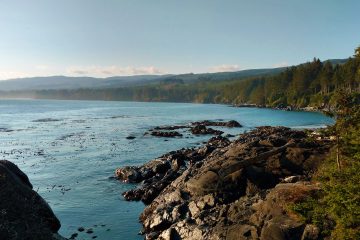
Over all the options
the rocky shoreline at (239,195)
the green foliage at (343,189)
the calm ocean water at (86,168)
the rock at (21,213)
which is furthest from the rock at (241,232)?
the rock at (21,213)

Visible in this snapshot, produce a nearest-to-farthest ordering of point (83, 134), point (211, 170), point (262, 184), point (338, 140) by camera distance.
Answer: point (338, 140) < point (262, 184) < point (211, 170) < point (83, 134)

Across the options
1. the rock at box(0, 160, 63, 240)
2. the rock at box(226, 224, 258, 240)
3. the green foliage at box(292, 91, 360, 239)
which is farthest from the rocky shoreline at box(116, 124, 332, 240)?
the rock at box(0, 160, 63, 240)

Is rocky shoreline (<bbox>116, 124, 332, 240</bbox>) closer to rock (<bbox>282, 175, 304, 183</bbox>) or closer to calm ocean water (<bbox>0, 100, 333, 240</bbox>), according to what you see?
rock (<bbox>282, 175, 304, 183</bbox>)

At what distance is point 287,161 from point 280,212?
12683 millimetres

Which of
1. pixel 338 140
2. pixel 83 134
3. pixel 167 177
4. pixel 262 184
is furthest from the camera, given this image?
pixel 83 134

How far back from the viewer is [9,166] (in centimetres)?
3797

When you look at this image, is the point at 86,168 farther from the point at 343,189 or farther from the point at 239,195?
the point at 343,189

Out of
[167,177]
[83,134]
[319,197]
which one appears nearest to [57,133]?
[83,134]

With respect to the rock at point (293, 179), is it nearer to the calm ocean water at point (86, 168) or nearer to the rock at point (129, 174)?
the calm ocean water at point (86, 168)

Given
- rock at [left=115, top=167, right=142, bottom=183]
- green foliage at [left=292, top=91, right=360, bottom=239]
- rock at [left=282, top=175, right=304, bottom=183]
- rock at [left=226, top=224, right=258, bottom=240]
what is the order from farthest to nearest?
rock at [left=115, top=167, right=142, bottom=183]
rock at [left=282, top=175, right=304, bottom=183]
rock at [left=226, top=224, right=258, bottom=240]
green foliage at [left=292, top=91, right=360, bottom=239]

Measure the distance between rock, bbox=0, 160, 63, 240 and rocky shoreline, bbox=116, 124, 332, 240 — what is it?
28.2 feet

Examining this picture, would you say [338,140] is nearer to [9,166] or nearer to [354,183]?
[354,183]

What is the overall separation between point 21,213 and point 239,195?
61.4ft

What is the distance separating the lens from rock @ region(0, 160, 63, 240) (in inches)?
1055
